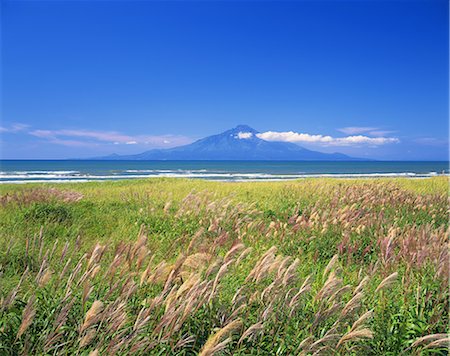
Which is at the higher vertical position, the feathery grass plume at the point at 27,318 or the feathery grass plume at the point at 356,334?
the feathery grass plume at the point at 27,318

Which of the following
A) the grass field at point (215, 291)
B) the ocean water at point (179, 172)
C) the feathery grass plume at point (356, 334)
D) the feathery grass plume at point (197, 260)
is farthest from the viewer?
the ocean water at point (179, 172)

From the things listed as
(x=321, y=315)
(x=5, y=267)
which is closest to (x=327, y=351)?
(x=321, y=315)

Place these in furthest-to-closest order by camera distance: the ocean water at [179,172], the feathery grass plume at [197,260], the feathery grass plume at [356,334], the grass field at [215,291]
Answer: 1. the ocean water at [179,172]
2. the feathery grass plume at [197,260]
3. the grass field at [215,291]
4. the feathery grass plume at [356,334]

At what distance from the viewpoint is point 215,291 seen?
2.71 m

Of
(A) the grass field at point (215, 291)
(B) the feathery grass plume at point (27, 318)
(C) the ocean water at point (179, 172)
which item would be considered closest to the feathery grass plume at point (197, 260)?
(A) the grass field at point (215, 291)

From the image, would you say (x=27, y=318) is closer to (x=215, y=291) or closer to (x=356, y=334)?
(x=215, y=291)

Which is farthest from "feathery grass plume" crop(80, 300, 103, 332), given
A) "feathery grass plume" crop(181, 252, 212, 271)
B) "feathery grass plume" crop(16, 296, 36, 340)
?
"feathery grass plume" crop(181, 252, 212, 271)

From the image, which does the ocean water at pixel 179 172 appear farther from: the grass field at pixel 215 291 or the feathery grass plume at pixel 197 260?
the feathery grass plume at pixel 197 260

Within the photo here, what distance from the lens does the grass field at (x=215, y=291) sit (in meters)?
2.40

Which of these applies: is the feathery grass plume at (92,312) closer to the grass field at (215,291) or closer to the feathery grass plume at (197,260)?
the grass field at (215,291)

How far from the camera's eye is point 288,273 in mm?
2797

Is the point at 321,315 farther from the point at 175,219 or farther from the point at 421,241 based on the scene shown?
the point at 175,219

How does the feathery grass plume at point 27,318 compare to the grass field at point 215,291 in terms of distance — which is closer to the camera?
the feathery grass plume at point 27,318

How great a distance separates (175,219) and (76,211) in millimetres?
2573
